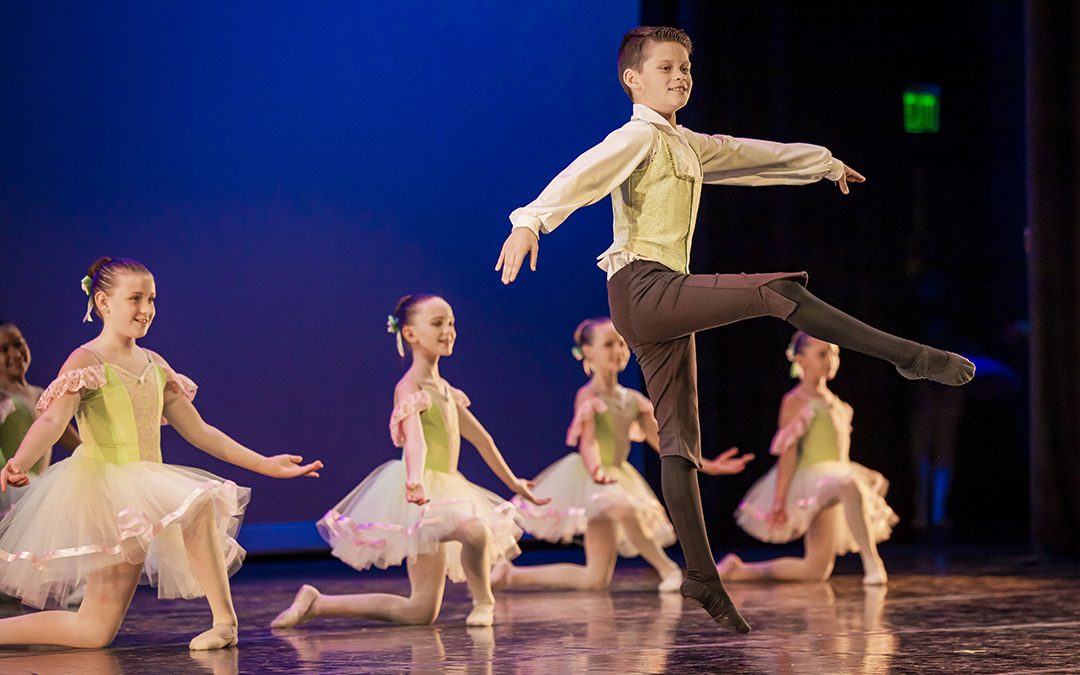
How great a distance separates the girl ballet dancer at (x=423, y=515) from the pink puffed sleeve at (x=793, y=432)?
4.88ft

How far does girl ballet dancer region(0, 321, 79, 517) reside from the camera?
4.96m

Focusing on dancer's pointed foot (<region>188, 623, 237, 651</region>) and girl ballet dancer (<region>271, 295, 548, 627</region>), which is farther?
girl ballet dancer (<region>271, 295, 548, 627</region>)

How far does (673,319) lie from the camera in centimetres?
301

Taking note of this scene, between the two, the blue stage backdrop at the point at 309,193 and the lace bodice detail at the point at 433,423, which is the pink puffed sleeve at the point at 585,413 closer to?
the lace bodice detail at the point at 433,423

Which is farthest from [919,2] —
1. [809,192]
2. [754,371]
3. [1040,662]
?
[1040,662]

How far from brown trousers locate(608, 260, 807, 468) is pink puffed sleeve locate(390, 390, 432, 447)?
1334mm

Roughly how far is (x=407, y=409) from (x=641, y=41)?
5.18ft

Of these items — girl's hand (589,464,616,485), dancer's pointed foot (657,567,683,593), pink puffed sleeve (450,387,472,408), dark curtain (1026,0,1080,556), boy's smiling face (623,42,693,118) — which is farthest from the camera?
dark curtain (1026,0,1080,556)

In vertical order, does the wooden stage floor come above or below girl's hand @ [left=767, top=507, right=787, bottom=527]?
below

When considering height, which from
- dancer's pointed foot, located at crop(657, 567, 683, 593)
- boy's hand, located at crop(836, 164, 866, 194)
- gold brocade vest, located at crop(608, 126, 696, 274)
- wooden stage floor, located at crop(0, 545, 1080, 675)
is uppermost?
boy's hand, located at crop(836, 164, 866, 194)

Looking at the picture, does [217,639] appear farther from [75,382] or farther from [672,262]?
[672,262]

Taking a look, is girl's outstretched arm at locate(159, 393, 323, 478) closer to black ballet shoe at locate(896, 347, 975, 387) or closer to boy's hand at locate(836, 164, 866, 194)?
boy's hand at locate(836, 164, 866, 194)

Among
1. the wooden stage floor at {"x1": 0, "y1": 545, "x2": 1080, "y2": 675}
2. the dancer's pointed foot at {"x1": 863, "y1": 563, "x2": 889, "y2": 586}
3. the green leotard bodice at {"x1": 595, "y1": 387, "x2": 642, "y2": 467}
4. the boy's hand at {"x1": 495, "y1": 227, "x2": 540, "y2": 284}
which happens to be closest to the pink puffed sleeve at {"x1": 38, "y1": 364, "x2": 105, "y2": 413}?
the wooden stage floor at {"x1": 0, "y1": 545, "x2": 1080, "y2": 675}

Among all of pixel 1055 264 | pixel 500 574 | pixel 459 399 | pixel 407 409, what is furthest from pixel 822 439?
pixel 407 409
